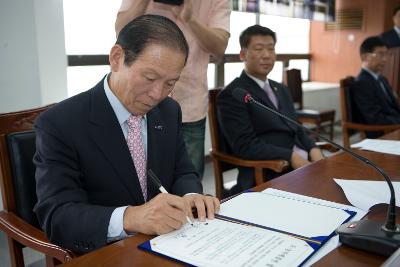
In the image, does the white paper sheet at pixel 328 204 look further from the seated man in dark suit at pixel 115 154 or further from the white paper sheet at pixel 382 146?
the white paper sheet at pixel 382 146

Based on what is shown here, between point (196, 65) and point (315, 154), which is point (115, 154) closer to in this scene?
point (196, 65)

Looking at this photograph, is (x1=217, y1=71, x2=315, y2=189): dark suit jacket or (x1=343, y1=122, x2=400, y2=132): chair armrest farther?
(x1=343, y1=122, x2=400, y2=132): chair armrest

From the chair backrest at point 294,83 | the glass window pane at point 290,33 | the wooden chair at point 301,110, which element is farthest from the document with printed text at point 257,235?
the glass window pane at point 290,33

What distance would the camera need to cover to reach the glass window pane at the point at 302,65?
610 cm

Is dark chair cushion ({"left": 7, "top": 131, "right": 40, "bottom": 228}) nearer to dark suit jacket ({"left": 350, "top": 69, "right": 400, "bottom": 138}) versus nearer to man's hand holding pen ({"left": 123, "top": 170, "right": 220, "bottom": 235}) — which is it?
man's hand holding pen ({"left": 123, "top": 170, "right": 220, "bottom": 235})

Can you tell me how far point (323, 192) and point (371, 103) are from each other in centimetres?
222

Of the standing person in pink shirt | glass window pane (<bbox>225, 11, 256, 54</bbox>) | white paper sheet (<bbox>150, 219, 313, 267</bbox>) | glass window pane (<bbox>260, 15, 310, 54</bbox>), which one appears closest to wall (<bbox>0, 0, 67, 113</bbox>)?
the standing person in pink shirt

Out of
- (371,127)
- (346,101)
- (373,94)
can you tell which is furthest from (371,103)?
(371,127)

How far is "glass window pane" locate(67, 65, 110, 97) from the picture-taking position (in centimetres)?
331

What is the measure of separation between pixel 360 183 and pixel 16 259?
1.14 metres

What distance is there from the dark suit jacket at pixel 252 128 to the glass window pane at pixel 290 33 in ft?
10.7

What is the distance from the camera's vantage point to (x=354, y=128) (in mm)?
2992

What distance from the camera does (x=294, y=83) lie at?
5.10 metres

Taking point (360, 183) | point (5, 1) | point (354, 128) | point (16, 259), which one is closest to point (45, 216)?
point (16, 259)
